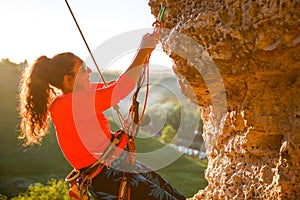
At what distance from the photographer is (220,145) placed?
310cm

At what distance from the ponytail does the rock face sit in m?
0.88

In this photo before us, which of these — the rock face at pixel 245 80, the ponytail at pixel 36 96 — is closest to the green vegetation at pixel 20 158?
the ponytail at pixel 36 96

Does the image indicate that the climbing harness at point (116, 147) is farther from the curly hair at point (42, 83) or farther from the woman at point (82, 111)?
the curly hair at point (42, 83)

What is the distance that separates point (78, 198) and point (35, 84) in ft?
2.99

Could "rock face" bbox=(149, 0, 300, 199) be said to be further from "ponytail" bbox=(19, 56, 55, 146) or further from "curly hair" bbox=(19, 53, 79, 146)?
"ponytail" bbox=(19, 56, 55, 146)

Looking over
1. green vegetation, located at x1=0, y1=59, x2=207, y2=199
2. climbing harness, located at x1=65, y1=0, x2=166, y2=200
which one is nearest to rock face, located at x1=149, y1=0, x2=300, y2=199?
climbing harness, located at x1=65, y1=0, x2=166, y2=200

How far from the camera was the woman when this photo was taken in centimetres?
269

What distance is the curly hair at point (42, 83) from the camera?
2.87 metres

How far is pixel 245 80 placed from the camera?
8.88ft

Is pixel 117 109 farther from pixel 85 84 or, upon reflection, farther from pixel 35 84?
pixel 35 84

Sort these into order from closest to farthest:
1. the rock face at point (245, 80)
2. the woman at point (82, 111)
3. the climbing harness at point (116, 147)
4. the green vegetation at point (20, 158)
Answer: the rock face at point (245, 80)
the woman at point (82, 111)
the climbing harness at point (116, 147)
the green vegetation at point (20, 158)

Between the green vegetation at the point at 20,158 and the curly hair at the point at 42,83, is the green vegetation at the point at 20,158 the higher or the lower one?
the lower one

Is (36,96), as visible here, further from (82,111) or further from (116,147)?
(116,147)

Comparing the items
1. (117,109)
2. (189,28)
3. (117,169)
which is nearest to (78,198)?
(117,169)
